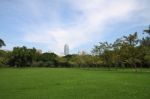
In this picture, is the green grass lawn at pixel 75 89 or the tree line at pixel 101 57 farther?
the tree line at pixel 101 57

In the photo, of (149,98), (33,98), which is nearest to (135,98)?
(149,98)

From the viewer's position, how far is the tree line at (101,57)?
59.0 metres

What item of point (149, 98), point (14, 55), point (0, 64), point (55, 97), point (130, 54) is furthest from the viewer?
point (14, 55)

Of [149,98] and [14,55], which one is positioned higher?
[14,55]

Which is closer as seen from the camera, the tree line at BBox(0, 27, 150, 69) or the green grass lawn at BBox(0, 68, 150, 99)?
the green grass lawn at BBox(0, 68, 150, 99)

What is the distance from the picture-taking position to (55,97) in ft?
48.3

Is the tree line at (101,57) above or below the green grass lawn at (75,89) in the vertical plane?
above

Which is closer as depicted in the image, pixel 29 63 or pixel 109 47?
pixel 109 47

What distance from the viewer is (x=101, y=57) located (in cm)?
8094

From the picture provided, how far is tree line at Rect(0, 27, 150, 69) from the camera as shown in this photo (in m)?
59.0

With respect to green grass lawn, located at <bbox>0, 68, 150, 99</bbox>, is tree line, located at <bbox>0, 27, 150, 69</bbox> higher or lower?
higher

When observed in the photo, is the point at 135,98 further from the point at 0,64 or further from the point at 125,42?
the point at 0,64

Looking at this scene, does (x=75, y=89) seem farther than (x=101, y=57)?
No

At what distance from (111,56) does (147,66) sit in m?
30.4
